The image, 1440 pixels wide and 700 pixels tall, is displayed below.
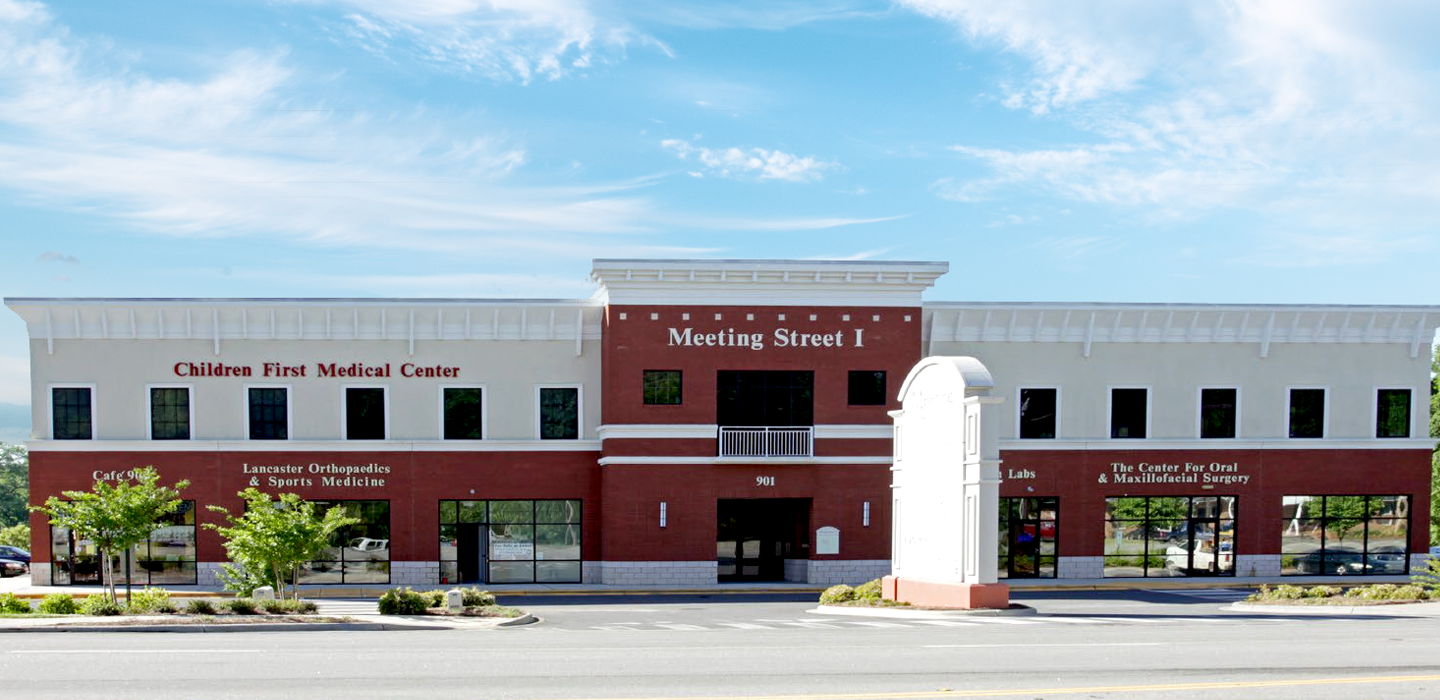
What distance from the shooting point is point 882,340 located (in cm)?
3831

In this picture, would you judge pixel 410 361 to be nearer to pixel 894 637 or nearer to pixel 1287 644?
pixel 894 637

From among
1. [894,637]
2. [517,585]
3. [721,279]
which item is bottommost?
[517,585]

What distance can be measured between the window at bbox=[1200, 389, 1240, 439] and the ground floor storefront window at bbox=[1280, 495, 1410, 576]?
2761 mm

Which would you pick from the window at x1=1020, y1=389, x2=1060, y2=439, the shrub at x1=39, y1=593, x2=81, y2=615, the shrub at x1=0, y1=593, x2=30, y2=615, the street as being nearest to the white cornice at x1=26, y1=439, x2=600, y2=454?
the shrub at x1=0, y1=593, x2=30, y2=615

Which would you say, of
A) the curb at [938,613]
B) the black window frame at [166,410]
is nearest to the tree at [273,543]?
the black window frame at [166,410]

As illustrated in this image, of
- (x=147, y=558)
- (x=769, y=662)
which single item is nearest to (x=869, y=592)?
(x=769, y=662)

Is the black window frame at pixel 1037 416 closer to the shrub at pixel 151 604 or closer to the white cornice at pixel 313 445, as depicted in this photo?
the white cornice at pixel 313 445

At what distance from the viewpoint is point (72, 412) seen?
37.5 metres

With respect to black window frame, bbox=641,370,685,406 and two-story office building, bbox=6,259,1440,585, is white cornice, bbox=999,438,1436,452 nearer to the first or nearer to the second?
two-story office building, bbox=6,259,1440,585

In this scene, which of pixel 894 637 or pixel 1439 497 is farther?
pixel 1439 497

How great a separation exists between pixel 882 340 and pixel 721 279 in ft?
16.3

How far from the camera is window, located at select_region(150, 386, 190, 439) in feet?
124

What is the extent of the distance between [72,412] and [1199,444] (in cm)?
3238

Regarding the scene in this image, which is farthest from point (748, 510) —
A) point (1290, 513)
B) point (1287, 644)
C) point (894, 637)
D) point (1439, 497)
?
point (1439, 497)
